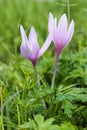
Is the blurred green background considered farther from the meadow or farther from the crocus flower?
the crocus flower

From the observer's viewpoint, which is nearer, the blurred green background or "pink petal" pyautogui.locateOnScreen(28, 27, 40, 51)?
"pink petal" pyautogui.locateOnScreen(28, 27, 40, 51)

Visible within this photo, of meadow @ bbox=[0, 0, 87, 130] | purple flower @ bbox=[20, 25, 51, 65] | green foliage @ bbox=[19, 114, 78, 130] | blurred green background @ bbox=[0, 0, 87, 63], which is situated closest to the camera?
green foliage @ bbox=[19, 114, 78, 130]

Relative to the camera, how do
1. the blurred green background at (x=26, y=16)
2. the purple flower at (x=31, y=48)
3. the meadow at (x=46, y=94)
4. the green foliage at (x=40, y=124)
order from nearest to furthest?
the green foliage at (x=40, y=124), the meadow at (x=46, y=94), the purple flower at (x=31, y=48), the blurred green background at (x=26, y=16)

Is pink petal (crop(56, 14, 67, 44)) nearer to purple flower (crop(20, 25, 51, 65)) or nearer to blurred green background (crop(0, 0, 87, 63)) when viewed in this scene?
purple flower (crop(20, 25, 51, 65))

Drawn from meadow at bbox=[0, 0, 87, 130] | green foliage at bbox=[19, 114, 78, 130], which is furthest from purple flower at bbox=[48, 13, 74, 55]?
green foliage at bbox=[19, 114, 78, 130]

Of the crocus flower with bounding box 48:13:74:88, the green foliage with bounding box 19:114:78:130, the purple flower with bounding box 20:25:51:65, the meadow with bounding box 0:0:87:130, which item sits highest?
the crocus flower with bounding box 48:13:74:88

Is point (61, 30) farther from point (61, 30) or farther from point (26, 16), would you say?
point (26, 16)

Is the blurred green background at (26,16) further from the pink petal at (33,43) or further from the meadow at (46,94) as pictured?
the pink petal at (33,43)

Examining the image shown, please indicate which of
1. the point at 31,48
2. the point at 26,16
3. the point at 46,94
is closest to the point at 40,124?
the point at 46,94

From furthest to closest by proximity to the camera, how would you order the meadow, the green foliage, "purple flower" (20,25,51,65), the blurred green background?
the blurred green background, "purple flower" (20,25,51,65), the meadow, the green foliage

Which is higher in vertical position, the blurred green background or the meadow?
the blurred green background

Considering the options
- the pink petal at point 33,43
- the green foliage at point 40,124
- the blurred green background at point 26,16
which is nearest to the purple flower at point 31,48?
the pink petal at point 33,43

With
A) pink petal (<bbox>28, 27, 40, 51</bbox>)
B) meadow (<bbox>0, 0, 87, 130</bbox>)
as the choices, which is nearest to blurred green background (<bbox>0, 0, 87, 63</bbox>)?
meadow (<bbox>0, 0, 87, 130</bbox>)
